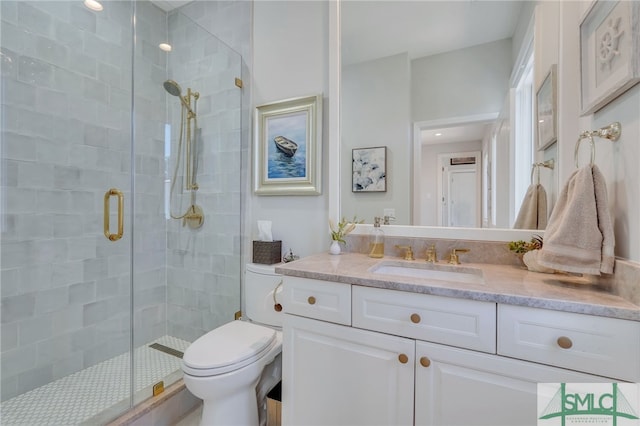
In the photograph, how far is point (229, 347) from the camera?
135 centimetres

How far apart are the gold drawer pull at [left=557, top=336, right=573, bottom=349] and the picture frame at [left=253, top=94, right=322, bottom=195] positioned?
1266mm

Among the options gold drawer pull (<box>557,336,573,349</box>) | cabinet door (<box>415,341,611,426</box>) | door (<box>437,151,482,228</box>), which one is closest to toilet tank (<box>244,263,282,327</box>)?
cabinet door (<box>415,341,611,426</box>)

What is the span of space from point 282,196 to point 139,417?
1.39m

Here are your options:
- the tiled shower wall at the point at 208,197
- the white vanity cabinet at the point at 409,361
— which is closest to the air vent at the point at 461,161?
the white vanity cabinet at the point at 409,361

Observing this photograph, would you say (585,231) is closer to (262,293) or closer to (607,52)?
Answer: (607,52)

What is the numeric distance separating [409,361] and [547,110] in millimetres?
1259

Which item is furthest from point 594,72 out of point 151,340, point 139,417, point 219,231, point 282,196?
point 151,340

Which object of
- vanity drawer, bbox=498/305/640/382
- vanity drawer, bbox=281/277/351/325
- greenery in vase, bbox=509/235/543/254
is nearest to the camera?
vanity drawer, bbox=498/305/640/382

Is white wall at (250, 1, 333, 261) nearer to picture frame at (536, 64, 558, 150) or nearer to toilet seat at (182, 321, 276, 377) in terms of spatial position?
toilet seat at (182, 321, 276, 377)

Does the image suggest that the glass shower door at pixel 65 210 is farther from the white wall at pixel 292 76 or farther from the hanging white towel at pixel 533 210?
the hanging white towel at pixel 533 210

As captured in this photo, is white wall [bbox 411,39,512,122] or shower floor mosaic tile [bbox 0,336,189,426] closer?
white wall [bbox 411,39,512,122]

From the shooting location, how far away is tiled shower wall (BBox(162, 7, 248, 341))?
2.11 metres

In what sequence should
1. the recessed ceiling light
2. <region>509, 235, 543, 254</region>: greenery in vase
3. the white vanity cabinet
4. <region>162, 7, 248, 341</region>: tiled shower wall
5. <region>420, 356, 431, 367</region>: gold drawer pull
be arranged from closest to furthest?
the white vanity cabinet → <region>420, 356, 431, 367</region>: gold drawer pull → <region>509, 235, 543, 254</region>: greenery in vase → the recessed ceiling light → <region>162, 7, 248, 341</region>: tiled shower wall

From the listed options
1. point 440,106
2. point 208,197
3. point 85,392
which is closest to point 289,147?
point 208,197
